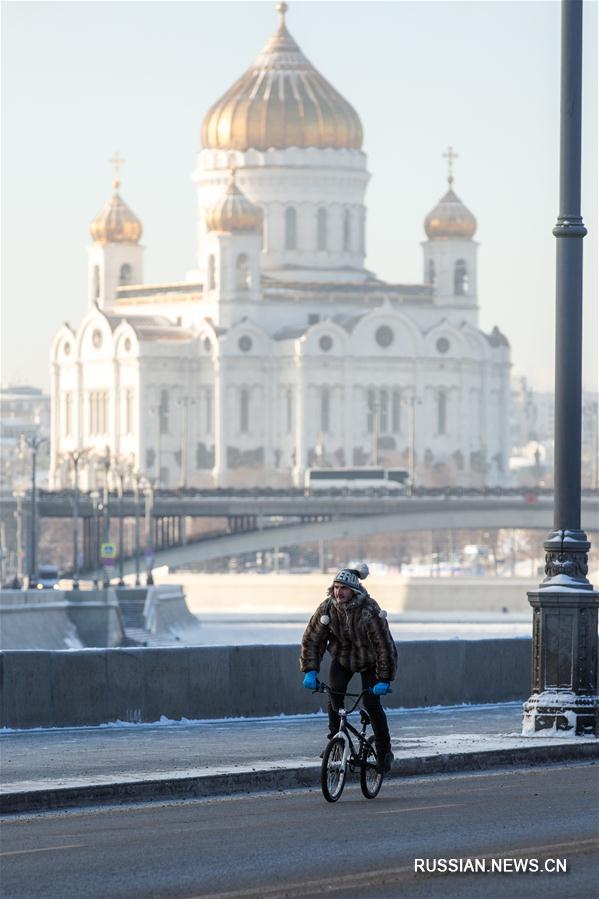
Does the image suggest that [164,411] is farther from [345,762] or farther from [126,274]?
[345,762]

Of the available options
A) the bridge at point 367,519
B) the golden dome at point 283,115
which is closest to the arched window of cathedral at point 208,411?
the golden dome at point 283,115

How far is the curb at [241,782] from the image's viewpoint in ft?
52.9

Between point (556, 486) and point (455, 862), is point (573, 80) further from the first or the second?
point (455, 862)

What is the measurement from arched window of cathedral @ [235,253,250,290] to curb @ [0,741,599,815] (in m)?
141

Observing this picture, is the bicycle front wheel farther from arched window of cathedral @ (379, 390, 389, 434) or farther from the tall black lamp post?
arched window of cathedral @ (379, 390, 389, 434)

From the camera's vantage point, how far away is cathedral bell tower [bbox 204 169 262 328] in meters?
158

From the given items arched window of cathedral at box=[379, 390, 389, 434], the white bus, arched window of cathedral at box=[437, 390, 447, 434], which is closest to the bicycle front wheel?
the white bus

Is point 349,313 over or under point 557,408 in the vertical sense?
over

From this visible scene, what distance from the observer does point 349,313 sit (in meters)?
163

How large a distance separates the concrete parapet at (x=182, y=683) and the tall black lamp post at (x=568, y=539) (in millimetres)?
3284

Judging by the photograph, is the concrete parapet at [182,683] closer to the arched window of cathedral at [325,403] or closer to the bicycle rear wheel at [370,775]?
the bicycle rear wheel at [370,775]

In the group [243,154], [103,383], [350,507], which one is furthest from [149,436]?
[350,507]

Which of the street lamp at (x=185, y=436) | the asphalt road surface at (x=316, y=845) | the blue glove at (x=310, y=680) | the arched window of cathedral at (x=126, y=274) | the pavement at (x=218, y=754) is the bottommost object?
the asphalt road surface at (x=316, y=845)

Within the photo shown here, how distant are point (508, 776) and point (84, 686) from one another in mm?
4721
